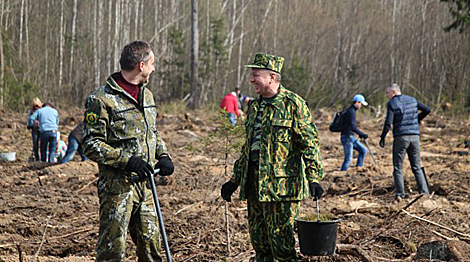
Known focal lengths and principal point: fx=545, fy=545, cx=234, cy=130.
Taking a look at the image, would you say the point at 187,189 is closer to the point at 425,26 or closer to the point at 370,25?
the point at 425,26

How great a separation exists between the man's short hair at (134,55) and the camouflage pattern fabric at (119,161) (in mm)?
161

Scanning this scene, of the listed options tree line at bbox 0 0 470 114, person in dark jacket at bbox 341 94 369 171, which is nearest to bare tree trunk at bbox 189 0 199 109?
tree line at bbox 0 0 470 114

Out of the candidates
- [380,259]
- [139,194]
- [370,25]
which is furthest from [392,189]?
[370,25]

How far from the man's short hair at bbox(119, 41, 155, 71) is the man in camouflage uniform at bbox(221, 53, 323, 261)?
808 millimetres

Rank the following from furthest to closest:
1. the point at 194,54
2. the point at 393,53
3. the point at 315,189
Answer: the point at 393,53
the point at 194,54
the point at 315,189

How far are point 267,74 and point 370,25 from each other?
3512 centimetres

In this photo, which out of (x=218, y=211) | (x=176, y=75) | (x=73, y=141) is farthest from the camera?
(x=176, y=75)

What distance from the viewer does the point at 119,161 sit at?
3670mm

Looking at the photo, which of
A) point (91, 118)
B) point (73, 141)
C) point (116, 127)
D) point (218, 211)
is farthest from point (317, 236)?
point (73, 141)

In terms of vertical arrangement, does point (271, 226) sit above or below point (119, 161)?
below

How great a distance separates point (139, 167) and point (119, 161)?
145 millimetres

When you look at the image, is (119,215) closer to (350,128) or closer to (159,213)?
(159,213)

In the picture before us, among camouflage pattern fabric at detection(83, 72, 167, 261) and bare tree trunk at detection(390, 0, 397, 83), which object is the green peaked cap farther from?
bare tree trunk at detection(390, 0, 397, 83)

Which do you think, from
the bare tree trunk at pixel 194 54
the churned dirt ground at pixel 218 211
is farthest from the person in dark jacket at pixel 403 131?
the bare tree trunk at pixel 194 54
